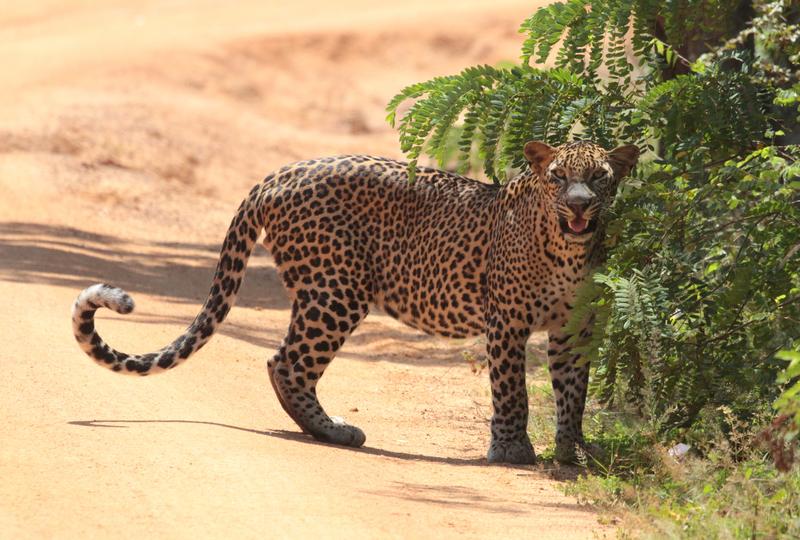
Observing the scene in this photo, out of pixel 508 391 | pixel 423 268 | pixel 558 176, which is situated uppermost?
pixel 558 176

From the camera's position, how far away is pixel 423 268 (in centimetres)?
912

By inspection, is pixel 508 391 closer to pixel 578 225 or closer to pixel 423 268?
pixel 423 268

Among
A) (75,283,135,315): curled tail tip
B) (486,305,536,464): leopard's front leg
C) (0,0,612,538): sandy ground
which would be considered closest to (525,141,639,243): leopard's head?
(486,305,536,464): leopard's front leg

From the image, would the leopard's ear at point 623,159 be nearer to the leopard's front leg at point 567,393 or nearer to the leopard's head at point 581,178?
the leopard's head at point 581,178

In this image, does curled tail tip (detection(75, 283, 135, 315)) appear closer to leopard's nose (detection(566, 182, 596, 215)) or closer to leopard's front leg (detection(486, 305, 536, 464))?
leopard's front leg (detection(486, 305, 536, 464))

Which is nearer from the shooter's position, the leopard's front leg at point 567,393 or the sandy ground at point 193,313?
the sandy ground at point 193,313

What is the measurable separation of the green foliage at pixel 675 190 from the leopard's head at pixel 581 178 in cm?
13

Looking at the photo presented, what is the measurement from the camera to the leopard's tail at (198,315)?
838 cm

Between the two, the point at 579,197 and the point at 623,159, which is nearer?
the point at 579,197

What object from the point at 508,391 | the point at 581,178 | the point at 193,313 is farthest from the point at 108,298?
the point at 193,313

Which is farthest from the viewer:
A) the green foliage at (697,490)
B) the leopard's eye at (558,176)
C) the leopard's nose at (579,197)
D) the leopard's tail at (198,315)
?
the leopard's tail at (198,315)

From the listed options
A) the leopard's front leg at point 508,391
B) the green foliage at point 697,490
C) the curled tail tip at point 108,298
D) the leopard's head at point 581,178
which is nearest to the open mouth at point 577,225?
the leopard's head at point 581,178

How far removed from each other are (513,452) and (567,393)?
51 cm

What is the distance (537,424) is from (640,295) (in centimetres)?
247
